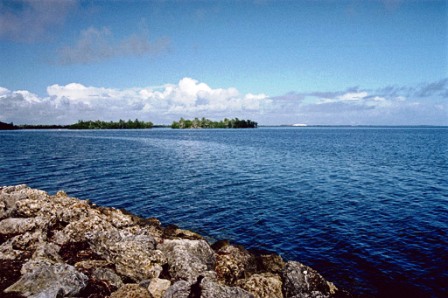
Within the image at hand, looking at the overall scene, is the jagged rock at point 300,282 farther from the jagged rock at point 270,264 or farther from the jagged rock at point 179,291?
the jagged rock at point 179,291

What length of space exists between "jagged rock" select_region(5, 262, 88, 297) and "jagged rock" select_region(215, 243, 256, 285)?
674 centimetres

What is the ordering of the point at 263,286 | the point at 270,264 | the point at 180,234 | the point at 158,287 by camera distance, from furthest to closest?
the point at 180,234 < the point at 270,264 < the point at 263,286 < the point at 158,287

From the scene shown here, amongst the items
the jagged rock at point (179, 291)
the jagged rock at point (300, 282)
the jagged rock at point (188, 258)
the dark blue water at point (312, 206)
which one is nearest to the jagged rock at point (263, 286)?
the jagged rock at point (300, 282)

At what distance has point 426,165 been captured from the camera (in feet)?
198

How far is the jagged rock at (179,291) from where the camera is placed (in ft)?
39.9

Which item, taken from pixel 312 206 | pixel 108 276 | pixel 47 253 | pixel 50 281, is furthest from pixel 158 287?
pixel 312 206

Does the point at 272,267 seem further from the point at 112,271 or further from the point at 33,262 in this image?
the point at 33,262

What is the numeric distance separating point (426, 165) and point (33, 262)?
68139 mm

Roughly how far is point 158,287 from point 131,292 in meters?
1.25

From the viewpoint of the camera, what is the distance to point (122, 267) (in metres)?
14.9

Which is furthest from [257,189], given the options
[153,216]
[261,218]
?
[153,216]

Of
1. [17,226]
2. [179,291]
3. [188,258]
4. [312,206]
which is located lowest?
[312,206]

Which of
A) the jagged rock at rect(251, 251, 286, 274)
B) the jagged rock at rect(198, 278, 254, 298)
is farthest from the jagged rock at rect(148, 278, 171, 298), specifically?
the jagged rock at rect(251, 251, 286, 274)

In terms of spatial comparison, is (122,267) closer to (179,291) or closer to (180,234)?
→ (179,291)
